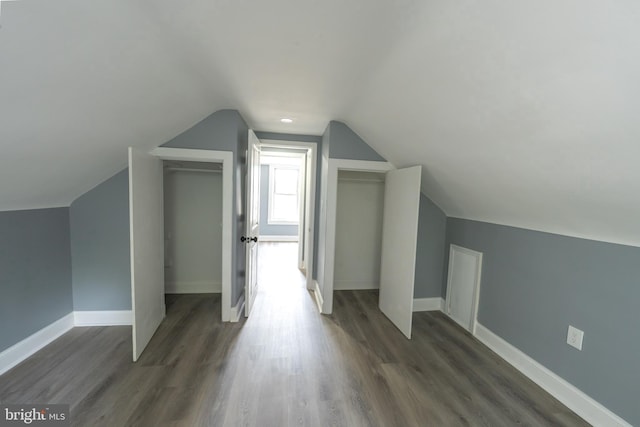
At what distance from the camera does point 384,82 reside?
1714 mm

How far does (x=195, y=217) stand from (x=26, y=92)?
7.16 feet

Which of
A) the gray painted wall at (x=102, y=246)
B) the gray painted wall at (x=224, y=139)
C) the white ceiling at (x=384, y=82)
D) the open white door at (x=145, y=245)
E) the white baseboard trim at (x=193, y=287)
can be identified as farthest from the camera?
the white baseboard trim at (x=193, y=287)

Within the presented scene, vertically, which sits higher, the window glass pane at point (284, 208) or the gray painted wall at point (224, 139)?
the gray painted wall at point (224, 139)

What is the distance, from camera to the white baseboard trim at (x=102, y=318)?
7.92 ft

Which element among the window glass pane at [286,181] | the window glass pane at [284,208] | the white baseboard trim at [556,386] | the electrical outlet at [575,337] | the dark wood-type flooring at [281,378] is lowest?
the dark wood-type flooring at [281,378]

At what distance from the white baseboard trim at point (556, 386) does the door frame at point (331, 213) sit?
1.69m

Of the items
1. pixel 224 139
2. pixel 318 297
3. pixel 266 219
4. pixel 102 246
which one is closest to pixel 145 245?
pixel 102 246

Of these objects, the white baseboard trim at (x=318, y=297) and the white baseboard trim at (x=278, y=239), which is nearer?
the white baseboard trim at (x=318, y=297)

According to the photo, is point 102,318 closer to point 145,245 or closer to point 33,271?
point 33,271

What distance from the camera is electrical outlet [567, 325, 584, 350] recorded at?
1667mm

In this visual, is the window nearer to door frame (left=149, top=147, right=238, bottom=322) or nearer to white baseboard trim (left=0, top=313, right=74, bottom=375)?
door frame (left=149, top=147, right=238, bottom=322)

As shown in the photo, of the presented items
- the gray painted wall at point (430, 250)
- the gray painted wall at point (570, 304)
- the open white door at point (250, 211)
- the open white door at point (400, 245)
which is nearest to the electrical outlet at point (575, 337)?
the gray painted wall at point (570, 304)

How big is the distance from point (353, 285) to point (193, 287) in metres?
2.31

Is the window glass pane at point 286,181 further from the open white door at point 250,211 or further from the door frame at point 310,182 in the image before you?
the open white door at point 250,211
